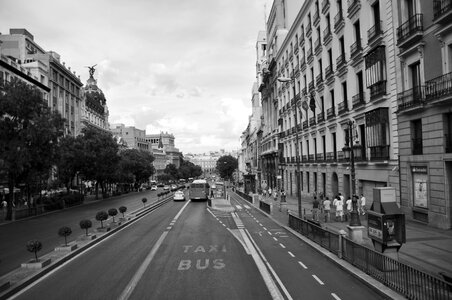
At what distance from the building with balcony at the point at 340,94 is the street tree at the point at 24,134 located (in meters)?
23.3

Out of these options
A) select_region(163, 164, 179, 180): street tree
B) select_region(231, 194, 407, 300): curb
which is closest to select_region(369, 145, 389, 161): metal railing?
select_region(231, 194, 407, 300): curb

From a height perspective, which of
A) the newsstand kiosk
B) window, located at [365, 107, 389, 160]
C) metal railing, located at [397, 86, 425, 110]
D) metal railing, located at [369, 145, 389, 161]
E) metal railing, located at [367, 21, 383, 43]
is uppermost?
metal railing, located at [367, 21, 383, 43]

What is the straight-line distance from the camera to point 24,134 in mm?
34250

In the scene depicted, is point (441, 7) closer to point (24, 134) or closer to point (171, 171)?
point (24, 134)

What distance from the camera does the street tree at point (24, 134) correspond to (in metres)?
32.9

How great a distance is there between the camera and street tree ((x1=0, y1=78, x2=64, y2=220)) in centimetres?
3294

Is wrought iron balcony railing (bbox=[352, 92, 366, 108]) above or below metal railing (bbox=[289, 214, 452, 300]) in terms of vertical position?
above

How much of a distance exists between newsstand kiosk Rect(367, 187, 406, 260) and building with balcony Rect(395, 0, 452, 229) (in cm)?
964

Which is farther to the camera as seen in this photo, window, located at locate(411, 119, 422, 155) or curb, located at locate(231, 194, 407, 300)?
window, located at locate(411, 119, 422, 155)

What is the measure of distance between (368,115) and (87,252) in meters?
21.1

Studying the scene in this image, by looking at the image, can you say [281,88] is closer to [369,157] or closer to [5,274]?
[369,157]

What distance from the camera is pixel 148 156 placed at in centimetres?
10269

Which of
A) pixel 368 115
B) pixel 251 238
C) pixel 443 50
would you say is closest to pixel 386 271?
pixel 251 238

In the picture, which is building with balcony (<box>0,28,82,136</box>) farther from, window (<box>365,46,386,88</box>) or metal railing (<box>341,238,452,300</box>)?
metal railing (<box>341,238,452,300</box>)
